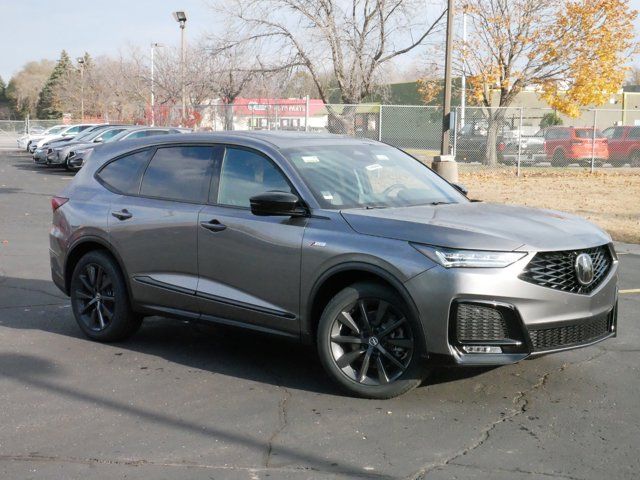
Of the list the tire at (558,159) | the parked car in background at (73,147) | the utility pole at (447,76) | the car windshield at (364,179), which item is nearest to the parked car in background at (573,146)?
the tire at (558,159)

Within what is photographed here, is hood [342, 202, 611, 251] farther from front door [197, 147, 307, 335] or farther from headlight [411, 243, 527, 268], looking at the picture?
front door [197, 147, 307, 335]

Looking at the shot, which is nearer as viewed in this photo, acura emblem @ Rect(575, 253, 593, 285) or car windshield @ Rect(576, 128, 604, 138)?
acura emblem @ Rect(575, 253, 593, 285)

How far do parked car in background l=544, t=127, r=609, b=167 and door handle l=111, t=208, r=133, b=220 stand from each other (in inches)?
1052

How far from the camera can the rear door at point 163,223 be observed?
6.32 m

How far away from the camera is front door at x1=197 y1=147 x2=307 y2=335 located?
5.69 m

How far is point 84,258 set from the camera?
7121mm

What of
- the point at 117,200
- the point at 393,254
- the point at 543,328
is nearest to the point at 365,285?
the point at 393,254

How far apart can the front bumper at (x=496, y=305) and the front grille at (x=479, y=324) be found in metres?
0.04

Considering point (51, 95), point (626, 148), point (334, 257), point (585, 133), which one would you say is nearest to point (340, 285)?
point (334, 257)

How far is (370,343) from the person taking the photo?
5371 mm

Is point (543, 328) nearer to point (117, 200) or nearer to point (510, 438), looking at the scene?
point (510, 438)

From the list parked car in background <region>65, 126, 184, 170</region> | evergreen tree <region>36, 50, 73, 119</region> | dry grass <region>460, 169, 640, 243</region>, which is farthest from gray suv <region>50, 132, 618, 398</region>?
evergreen tree <region>36, 50, 73, 119</region>

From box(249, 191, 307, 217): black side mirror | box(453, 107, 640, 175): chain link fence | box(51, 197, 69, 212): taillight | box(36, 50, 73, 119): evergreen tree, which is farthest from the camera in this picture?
box(36, 50, 73, 119): evergreen tree

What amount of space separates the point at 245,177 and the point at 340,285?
1168mm
